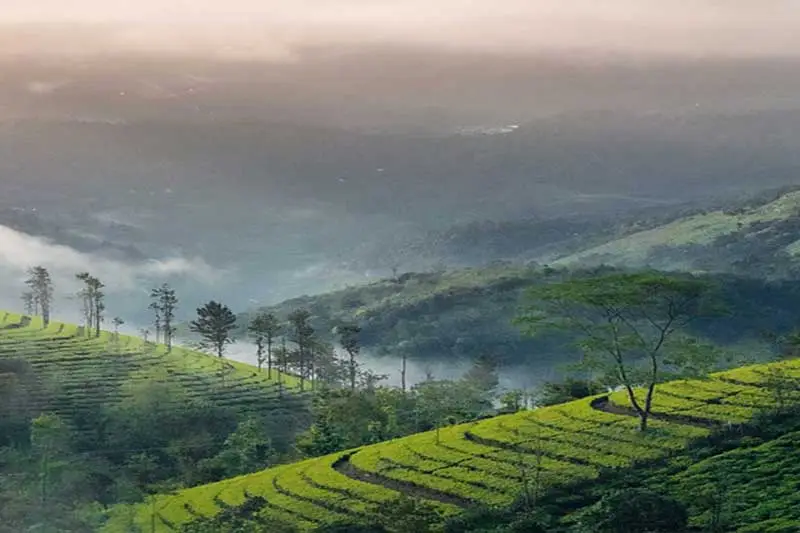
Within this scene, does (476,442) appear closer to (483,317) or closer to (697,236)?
(483,317)

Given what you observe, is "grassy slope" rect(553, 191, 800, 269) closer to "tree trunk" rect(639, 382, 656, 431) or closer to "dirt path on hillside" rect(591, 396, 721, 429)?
"dirt path on hillside" rect(591, 396, 721, 429)

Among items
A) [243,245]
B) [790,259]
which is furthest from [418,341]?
[243,245]

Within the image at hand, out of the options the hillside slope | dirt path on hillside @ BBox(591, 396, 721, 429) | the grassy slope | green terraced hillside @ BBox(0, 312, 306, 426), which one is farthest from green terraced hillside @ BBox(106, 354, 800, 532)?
the grassy slope

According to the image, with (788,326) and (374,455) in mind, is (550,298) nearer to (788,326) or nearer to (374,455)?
(374,455)

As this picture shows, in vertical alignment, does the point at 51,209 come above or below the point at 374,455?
above

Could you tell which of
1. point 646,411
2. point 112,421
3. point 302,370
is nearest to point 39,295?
point 302,370

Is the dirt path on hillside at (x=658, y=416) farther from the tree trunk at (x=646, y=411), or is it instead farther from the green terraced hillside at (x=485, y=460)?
the tree trunk at (x=646, y=411)
